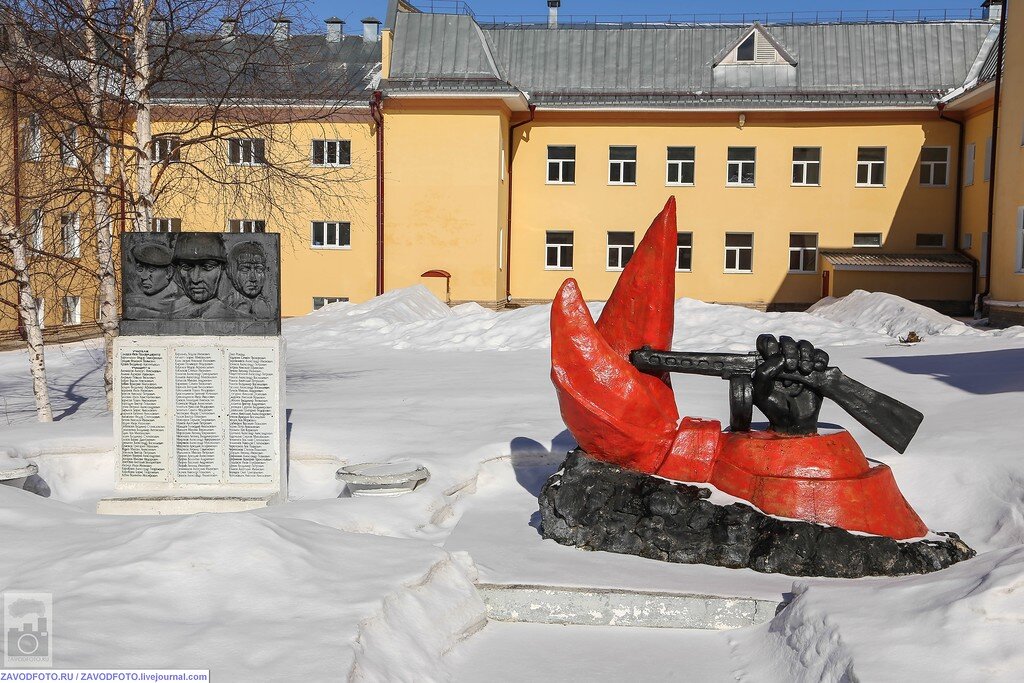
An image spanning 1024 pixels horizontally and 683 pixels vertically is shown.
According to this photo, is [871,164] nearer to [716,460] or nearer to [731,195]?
[731,195]

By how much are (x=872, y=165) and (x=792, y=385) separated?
2192 cm

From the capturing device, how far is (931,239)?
1027 inches

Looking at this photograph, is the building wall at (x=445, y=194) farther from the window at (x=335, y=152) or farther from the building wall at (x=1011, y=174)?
the building wall at (x=1011, y=174)

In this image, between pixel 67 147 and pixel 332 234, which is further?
pixel 332 234

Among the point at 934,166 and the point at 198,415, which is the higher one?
the point at 934,166

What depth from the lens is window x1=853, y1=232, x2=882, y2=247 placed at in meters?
26.2

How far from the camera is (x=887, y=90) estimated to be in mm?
25594

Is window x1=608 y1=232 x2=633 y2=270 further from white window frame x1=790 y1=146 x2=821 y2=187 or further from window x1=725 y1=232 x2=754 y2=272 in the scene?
white window frame x1=790 y1=146 x2=821 y2=187

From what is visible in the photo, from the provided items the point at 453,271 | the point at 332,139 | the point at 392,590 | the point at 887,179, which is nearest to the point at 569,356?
the point at 392,590

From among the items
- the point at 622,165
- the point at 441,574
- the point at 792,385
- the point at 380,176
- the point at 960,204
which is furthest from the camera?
the point at 622,165

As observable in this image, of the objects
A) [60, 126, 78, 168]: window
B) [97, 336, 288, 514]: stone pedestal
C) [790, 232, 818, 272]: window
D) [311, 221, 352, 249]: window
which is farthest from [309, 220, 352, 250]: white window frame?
[97, 336, 288, 514]: stone pedestal

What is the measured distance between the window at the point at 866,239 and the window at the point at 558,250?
8.18 m

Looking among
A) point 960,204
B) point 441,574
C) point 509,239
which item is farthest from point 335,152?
point 441,574

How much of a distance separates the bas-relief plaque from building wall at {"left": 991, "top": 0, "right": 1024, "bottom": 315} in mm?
16933
